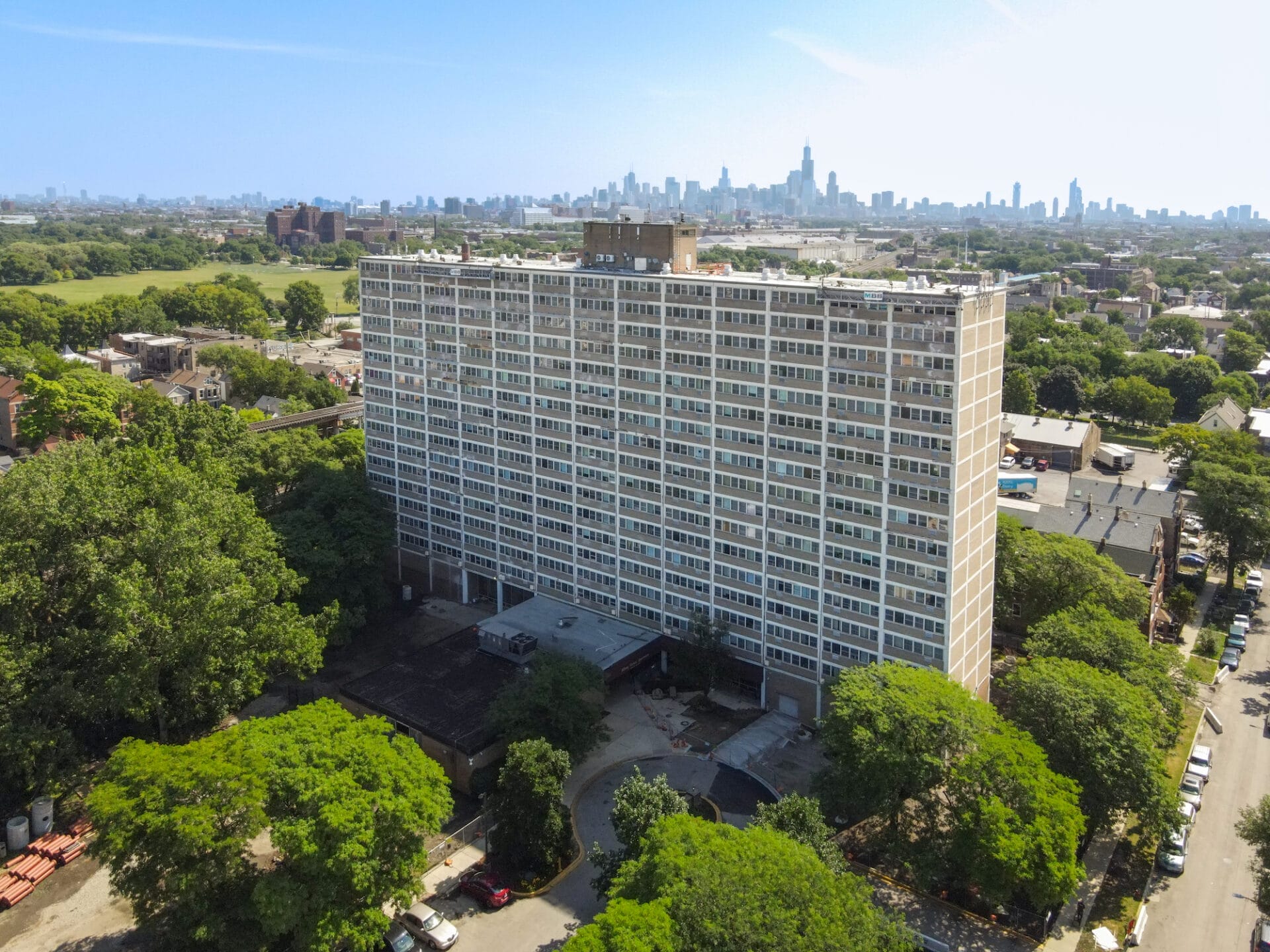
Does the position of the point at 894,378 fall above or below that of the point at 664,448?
above

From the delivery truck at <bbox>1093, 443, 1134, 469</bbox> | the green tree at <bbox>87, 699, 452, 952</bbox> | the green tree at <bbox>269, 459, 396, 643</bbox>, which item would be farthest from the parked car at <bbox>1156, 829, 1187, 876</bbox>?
the delivery truck at <bbox>1093, 443, 1134, 469</bbox>

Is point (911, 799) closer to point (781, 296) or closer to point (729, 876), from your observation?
point (729, 876)

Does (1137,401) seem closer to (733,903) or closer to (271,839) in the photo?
(733,903)

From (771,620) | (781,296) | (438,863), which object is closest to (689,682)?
(771,620)

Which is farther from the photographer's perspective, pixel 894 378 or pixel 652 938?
pixel 894 378

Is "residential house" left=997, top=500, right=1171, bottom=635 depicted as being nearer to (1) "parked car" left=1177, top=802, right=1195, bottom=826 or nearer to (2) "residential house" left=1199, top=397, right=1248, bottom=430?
(1) "parked car" left=1177, top=802, right=1195, bottom=826

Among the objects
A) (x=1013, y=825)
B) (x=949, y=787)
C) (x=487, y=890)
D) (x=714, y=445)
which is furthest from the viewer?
(x=714, y=445)

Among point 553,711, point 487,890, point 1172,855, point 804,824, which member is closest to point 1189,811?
point 1172,855
